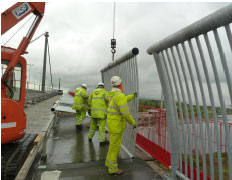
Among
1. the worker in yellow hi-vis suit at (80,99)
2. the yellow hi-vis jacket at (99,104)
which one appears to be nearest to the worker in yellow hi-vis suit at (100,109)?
the yellow hi-vis jacket at (99,104)

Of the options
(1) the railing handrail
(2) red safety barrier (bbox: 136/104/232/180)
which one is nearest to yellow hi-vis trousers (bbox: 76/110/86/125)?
(2) red safety barrier (bbox: 136/104/232/180)

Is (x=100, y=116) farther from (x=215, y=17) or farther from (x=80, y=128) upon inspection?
(x=215, y=17)

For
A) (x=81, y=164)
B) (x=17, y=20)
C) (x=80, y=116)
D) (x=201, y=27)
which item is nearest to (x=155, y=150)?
(x=81, y=164)

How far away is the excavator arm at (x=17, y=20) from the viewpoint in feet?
11.8

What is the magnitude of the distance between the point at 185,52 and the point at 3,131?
2965mm

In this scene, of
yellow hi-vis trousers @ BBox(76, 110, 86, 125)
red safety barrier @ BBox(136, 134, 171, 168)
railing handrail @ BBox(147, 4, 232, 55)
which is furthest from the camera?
yellow hi-vis trousers @ BBox(76, 110, 86, 125)

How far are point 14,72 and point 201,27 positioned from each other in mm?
3581

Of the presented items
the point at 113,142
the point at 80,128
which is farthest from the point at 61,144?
the point at 113,142

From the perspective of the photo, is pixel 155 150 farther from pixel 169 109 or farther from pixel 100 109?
pixel 100 109

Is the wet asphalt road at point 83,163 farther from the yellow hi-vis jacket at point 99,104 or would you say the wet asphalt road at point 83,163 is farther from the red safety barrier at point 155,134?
the yellow hi-vis jacket at point 99,104

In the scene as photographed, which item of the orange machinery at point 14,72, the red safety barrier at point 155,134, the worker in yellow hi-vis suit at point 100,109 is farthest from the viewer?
the worker in yellow hi-vis suit at point 100,109

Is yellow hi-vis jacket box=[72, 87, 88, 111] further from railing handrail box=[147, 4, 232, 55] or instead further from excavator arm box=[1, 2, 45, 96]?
railing handrail box=[147, 4, 232, 55]

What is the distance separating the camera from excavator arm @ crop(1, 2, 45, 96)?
3611 millimetres

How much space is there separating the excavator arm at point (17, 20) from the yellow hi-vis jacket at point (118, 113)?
2038mm
